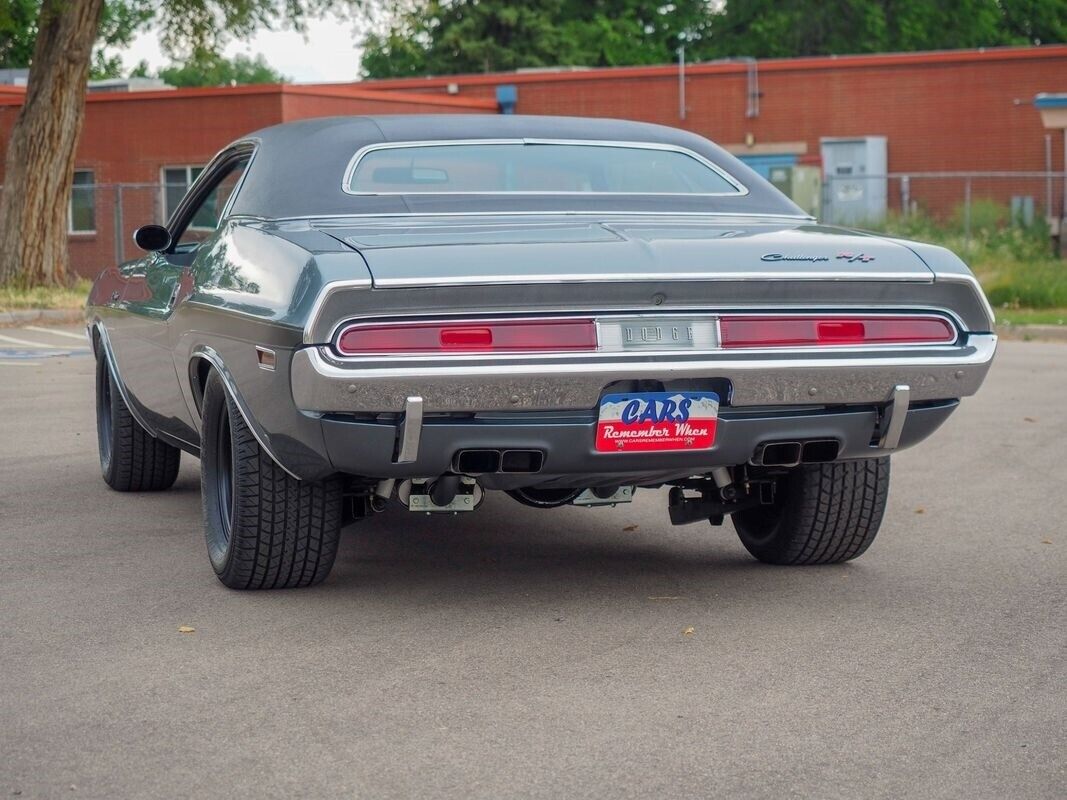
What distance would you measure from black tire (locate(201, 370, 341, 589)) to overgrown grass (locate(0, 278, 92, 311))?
15.1 m

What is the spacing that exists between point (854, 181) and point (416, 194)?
27875mm

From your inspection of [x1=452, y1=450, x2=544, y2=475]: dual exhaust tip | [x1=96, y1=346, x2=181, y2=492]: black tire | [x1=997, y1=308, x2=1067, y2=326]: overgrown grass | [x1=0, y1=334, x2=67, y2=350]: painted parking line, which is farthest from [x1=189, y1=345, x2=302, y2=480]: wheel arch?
[x1=997, y1=308, x2=1067, y2=326]: overgrown grass

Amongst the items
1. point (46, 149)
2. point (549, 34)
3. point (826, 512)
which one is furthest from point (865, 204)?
point (826, 512)

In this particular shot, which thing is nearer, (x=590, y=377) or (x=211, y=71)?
(x=590, y=377)

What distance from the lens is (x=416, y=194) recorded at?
5668mm

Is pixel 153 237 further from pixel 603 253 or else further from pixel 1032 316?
pixel 1032 316

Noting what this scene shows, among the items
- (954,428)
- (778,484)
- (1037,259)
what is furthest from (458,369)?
(1037,259)

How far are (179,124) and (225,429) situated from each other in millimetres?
28411

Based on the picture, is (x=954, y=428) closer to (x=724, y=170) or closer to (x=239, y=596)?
(x=724, y=170)

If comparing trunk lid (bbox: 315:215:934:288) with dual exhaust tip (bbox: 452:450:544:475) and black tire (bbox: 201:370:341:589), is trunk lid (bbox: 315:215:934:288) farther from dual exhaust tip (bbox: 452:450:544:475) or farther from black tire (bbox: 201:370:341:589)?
black tire (bbox: 201:370:341:589)

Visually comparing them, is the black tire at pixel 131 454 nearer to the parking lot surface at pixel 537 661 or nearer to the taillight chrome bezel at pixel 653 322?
the parking lot surface at pixel 537 661

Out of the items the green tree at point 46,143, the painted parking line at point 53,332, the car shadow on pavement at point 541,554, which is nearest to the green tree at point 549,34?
the green tree at point 46,143

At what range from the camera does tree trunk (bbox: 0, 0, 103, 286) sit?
22.0m

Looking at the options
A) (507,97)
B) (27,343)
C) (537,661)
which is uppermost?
(507,97)
